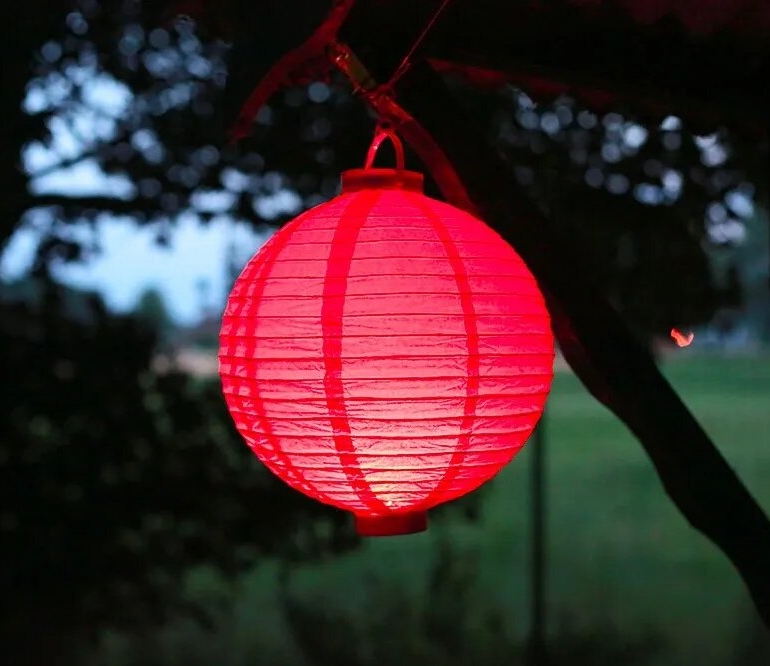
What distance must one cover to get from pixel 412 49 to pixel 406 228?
0.39m

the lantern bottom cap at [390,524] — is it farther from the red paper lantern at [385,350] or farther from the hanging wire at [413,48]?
the hanging wire at [413,48]

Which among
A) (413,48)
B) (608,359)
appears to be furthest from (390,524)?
(413,48)

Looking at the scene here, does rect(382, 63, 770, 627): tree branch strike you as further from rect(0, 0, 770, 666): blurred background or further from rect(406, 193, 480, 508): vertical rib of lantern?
rect(0, 0, 770, 666): blurred background

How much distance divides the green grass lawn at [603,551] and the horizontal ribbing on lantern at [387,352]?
2972 mm

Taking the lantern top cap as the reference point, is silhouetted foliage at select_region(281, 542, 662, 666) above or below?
below

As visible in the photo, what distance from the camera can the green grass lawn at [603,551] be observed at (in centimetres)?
405

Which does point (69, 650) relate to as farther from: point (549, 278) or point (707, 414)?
point (549, 278)

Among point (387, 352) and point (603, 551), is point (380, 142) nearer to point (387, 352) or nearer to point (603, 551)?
point (387, 352)

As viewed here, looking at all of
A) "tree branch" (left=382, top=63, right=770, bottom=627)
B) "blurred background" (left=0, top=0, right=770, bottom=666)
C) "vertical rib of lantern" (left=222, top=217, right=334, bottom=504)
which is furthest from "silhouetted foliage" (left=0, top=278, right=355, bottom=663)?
"vertical rib of lantern" (left=222, top=217, right=334, bottom=504)

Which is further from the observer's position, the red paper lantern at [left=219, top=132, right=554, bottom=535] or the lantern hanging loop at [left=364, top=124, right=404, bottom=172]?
the lantern hanging loop at [left=364, top=124, right=404, bottom=172]

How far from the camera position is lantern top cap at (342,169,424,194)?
3.79 feet

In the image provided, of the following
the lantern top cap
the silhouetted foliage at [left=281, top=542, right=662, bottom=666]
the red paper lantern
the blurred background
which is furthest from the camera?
the silhouetted foliage at [left=281, top=542, right=662, bottom=666]

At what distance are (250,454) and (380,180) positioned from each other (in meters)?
2.75

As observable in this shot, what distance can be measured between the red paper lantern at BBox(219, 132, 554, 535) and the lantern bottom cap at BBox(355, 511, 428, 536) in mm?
12
